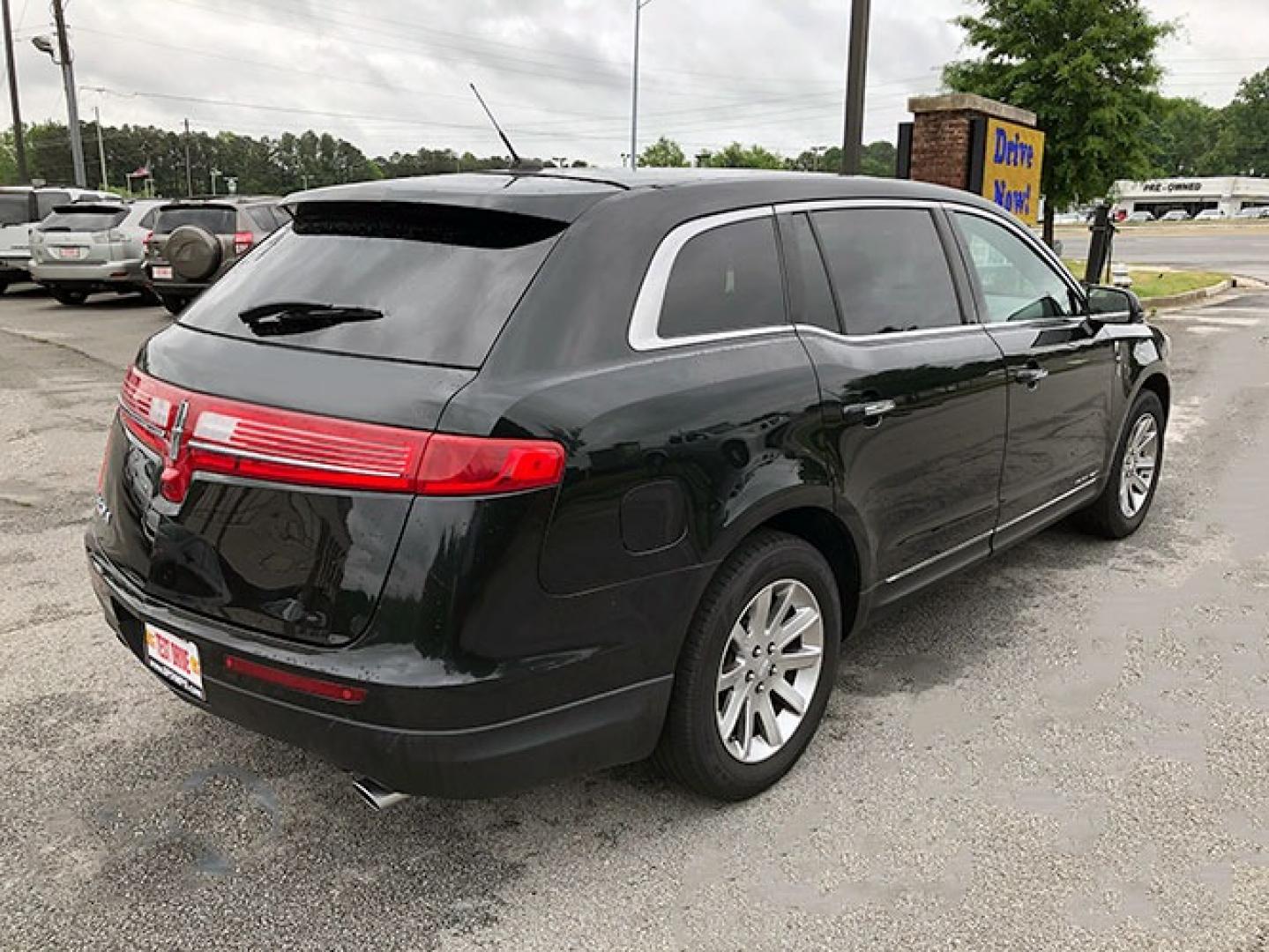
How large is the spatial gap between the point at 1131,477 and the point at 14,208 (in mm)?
17957

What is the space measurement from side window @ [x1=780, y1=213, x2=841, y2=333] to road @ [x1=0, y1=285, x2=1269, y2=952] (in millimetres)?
1349

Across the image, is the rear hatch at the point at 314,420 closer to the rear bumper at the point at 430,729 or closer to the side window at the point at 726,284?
the rear bumper at the point at 430,729

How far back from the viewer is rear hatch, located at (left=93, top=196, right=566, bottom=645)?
237cm

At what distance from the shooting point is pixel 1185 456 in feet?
23.8

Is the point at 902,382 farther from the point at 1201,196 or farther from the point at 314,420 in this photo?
the point at 1201,196

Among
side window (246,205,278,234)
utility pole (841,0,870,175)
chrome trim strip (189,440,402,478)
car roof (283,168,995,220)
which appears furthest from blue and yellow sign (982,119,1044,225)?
chrome trim strip (189,440,402,478)

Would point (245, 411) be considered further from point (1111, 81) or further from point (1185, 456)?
point (1111, 81)

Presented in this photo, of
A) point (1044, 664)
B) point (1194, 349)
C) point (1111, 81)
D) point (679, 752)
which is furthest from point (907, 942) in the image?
point (1111, 81)

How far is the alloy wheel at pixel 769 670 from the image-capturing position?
300 centimetres

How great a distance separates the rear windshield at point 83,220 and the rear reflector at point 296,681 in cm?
1535

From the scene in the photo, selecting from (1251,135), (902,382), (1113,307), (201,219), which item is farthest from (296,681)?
(1251,135)

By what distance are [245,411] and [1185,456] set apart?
663 cm

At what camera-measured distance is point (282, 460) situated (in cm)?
243

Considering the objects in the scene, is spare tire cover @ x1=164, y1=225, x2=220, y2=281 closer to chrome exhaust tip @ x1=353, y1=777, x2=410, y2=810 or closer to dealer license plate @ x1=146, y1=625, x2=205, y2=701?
dealer license plate @ x1=146, y1=625, x2=205, y2=701
